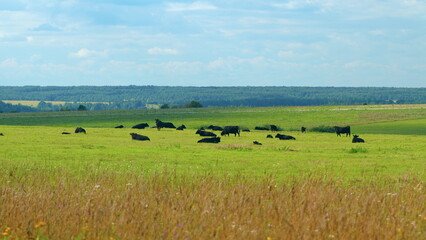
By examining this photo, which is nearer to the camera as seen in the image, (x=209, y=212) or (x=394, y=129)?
(x=209, y=212)

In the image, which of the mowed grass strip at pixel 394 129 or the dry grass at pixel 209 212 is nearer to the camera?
the dry grass at pixel 209 212

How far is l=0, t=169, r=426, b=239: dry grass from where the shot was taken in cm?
1015

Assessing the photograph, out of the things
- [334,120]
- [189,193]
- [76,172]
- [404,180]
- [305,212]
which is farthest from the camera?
[334,120]

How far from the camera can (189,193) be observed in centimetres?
1278

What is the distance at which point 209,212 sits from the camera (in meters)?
11.0

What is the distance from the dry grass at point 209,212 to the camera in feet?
33.3

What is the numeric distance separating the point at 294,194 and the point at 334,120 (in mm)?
81237

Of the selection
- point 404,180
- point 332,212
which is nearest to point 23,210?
point 332,212

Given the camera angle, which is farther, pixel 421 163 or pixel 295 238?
pixel 421 163

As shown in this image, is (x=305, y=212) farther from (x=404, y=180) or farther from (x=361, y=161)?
(x=361, y=161)

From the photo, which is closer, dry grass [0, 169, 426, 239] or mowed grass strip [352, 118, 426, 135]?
dry grass [0, 169, 426, 239]

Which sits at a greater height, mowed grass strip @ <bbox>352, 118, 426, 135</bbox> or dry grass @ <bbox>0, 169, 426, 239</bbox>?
dry grass @ <bbox>0, 169, 426, 239</bbox>

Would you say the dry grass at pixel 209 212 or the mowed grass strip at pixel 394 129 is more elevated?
the dry grass at pixel 209 212

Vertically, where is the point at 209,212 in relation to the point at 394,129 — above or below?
above
